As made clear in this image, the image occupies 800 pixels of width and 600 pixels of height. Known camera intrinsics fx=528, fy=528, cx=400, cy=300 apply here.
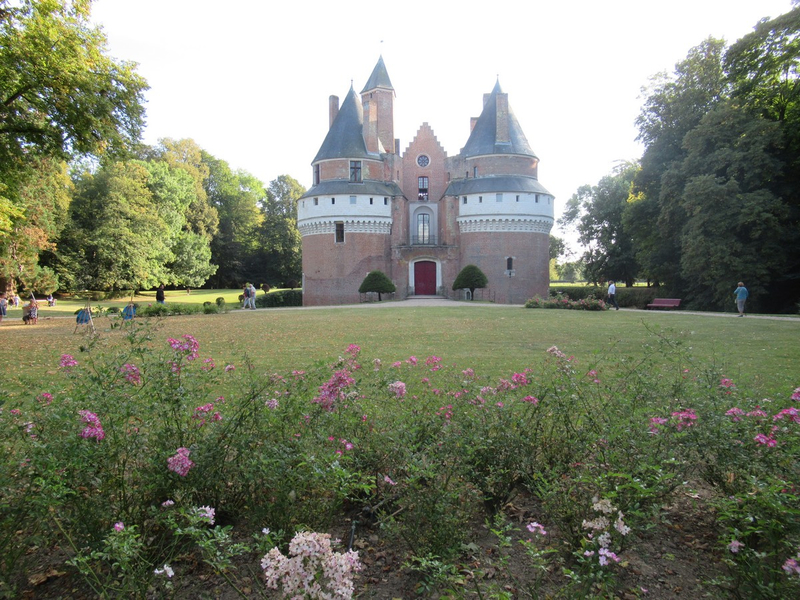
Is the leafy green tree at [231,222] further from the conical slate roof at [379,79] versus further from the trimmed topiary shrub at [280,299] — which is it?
the conical slate roof at [379,79]

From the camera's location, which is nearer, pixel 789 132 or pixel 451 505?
pixel 451 505

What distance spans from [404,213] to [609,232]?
18685 mm

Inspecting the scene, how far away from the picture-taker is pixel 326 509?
3.65 meters

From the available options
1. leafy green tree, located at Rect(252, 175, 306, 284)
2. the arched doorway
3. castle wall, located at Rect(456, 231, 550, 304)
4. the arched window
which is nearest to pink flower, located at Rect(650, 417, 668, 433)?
castle wall, located at Rect(456, 231, 550, 304)

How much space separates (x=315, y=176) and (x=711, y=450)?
4076 centimetres

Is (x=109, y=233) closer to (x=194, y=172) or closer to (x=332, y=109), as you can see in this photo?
(x=194, y=172)

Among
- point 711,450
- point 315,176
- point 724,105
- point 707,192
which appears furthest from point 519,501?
point 315,176

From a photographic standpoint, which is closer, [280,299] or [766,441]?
[766,441]

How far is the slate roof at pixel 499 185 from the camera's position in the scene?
3919 cm

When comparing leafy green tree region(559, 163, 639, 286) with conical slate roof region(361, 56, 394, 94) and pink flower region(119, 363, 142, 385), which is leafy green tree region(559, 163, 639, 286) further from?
pink flower region(119, 363, 142, 385)

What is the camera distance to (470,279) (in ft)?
124

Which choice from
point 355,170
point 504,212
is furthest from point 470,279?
point 355,170

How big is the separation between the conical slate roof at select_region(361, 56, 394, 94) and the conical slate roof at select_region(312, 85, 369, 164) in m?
1.51

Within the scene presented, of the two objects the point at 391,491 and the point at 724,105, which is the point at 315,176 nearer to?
the point at 724,105
